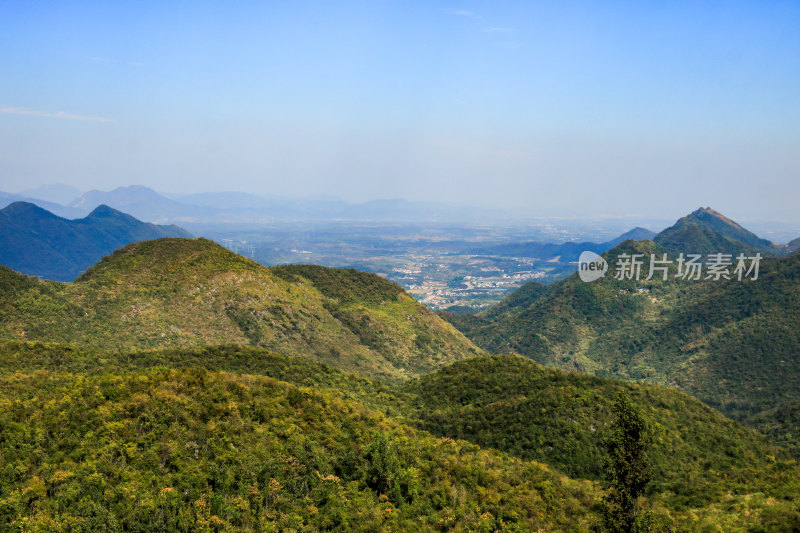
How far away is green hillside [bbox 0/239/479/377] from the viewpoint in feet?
193

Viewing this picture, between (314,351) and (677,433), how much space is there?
156ft

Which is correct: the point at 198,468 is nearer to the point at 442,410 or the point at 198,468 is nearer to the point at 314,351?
the point at 442,410

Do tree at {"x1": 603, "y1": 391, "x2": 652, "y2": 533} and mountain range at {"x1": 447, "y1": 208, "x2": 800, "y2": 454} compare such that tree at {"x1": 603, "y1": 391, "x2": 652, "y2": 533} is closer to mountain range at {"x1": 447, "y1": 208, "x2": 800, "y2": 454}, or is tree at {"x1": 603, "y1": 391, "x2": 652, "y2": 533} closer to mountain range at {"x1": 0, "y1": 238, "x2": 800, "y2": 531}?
mountain range at {"x1": 0, "y1": 238, "x2": 800, "y2": 531}

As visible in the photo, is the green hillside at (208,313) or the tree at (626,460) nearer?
the tree at (626,460)

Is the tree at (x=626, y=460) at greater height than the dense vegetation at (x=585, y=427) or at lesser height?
greater

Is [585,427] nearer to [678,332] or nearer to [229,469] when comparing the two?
[229,469]

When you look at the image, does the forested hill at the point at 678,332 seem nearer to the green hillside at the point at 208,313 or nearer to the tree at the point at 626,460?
the green hillside at the point at 208,313

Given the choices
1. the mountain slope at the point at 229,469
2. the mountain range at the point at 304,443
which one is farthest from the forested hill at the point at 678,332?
the mountain slope at the point at 229,469

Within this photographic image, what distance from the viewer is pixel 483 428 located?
4272 cm

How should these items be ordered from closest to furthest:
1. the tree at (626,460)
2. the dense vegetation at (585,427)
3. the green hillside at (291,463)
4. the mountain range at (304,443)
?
the green hillside at (291,463) < the mountain range at (304,443) < the tree at (626,460) < the dense vegetation at (585,427)

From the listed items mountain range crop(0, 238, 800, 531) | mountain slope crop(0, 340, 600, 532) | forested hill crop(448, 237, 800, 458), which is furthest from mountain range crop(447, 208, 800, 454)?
mountain slope crop(0, 340, 600, 532)

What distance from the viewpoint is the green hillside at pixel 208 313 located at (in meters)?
58.8

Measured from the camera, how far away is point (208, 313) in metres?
67.4

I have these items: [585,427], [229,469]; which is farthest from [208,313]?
[585,427]
